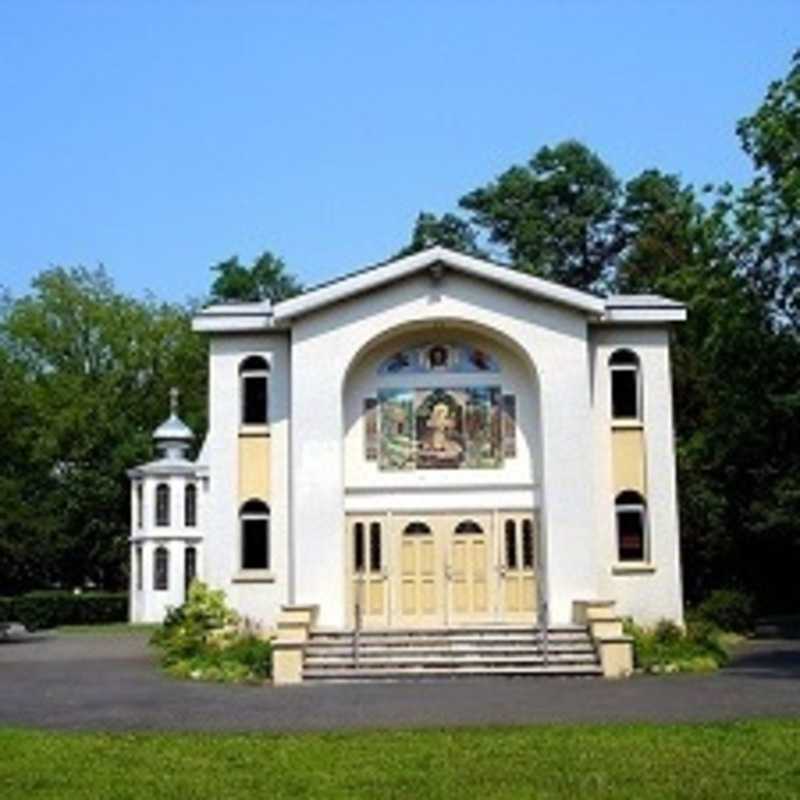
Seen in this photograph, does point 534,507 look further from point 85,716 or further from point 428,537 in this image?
point 85,716

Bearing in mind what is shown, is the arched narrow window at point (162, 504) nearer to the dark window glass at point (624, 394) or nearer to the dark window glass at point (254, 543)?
the dark window glass at point (254, 543)

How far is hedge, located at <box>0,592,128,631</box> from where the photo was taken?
49.9 m

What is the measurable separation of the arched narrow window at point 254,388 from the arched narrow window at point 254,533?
184cm

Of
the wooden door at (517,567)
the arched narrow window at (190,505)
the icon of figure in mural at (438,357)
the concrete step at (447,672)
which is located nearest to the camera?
the concrete step at (447,672)

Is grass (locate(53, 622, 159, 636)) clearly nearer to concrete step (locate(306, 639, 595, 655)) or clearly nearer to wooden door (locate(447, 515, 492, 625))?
wooden door (locate(447, 515, 492, 625))

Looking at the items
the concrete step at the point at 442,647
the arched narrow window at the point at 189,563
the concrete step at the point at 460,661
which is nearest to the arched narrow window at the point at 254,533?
the concrete step at the point at 442,647

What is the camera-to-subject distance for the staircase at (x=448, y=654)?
853 inches

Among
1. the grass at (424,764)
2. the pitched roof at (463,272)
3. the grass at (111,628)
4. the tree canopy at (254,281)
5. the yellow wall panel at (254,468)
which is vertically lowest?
the grass at (111,628)

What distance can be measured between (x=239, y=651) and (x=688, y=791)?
49.0 feet

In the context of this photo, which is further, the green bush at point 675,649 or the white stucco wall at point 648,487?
the white stucco wall at point 648,487

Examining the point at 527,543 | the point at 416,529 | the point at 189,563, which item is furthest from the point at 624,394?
the point at 189,563

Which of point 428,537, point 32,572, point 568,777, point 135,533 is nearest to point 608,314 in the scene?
point 428,537

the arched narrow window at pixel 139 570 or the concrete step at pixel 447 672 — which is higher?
the arched narrow window at pixel 139 570

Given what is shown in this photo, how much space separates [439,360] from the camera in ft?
89.6
